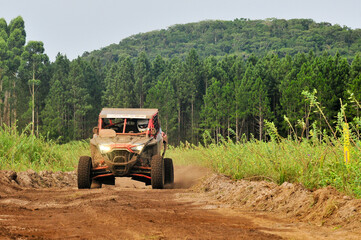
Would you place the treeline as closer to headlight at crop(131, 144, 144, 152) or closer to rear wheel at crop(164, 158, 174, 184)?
rear wheel at crop(164, 158, 174, 184)

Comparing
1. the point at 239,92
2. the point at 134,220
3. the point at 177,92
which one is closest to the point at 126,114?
the point at 134,220

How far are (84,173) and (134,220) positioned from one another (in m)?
6.47

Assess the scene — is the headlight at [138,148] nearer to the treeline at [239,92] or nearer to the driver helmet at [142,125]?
the driver helmet at [142,125]

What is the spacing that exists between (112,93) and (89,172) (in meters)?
87.1

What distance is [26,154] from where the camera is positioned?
57.0ft

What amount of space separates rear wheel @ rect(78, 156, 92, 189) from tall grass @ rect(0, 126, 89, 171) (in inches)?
138

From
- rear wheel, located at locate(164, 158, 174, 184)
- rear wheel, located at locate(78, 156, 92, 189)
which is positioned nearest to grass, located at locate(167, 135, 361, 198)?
rear wheel, located at locate(164, 158, 174, 184)

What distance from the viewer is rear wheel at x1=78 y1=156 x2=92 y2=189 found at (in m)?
→ 13.3

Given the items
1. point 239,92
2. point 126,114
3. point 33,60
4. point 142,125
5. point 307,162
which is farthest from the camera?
point 33,60

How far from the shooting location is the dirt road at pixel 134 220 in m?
5.93

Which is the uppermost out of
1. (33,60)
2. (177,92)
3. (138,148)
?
(33,60)

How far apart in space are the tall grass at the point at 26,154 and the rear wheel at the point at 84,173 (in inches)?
138

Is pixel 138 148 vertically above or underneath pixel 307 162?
underneath

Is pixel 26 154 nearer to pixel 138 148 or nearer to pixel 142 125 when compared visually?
pixel 142 125
